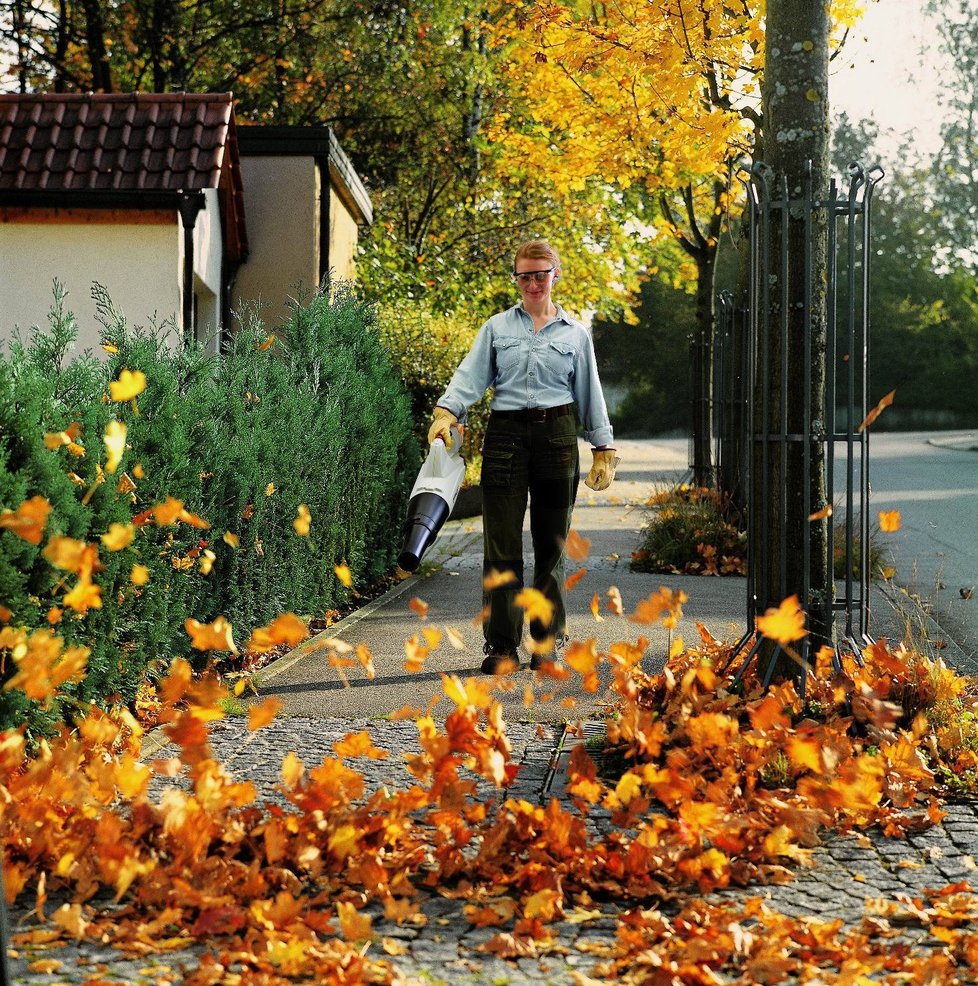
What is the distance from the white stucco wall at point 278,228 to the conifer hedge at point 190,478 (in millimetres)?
5070

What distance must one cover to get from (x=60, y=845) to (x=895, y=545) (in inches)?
422

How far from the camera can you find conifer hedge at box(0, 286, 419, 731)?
13.9 ft

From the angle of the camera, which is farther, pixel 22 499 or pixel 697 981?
pixel 22 499

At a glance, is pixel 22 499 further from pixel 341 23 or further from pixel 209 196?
pixel 341 23

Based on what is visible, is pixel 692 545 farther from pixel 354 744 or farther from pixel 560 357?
pixel 354 744

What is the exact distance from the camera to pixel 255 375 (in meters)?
7.01

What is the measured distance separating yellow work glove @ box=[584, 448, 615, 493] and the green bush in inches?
308

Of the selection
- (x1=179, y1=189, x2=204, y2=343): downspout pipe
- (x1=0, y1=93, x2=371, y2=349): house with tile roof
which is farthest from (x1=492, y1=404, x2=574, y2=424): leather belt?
(x1=179, y1=189, x2=204, y2=343): downspout pipe

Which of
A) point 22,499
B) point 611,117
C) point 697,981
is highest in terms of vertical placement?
point 611,117

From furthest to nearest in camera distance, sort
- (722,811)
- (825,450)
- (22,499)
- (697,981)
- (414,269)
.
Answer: (414,269)
(825,450)
(22,499)
(722,811)
(697,981)

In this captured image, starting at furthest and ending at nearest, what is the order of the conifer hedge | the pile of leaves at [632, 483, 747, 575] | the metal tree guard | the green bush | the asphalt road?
1. the green bush
2. the pile of leaves at [632, 483, 747, 575]
3. the asphalt road
4. the metal tree guard
5. the conifer hedge

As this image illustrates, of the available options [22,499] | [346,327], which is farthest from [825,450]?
[346,327]

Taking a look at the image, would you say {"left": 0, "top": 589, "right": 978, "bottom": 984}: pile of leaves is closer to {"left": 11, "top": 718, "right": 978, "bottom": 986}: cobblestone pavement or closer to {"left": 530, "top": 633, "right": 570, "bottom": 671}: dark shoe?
{"left": 11, "top": 718, "right": 978, "bottom": 986}: cobblestone pavement

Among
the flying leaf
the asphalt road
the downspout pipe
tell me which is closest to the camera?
the flying leaf
